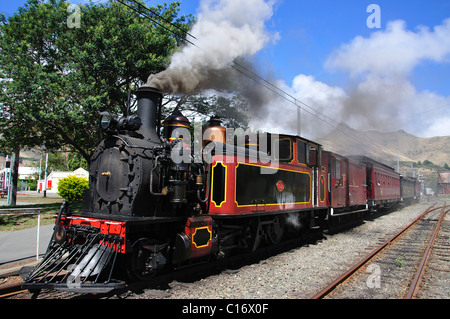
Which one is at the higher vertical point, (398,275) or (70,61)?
(70,61)

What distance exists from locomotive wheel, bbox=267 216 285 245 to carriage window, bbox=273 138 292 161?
5.16 ft

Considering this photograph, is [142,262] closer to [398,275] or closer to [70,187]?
[398,275]

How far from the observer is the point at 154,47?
1434 centimetres

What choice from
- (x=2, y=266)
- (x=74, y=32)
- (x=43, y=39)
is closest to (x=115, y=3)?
(x=74, y=32)

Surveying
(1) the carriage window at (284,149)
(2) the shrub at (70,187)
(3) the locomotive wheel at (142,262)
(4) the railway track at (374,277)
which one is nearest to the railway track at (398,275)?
(4) the railway track at (374,277)

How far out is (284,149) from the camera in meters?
8.40

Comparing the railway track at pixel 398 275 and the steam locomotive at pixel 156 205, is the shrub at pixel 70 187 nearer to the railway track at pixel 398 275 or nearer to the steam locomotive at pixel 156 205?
the steam locomotive at pixel 156 205

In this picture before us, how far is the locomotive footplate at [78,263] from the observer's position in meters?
4.18

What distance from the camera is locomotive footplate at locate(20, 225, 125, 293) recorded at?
13.7 ft

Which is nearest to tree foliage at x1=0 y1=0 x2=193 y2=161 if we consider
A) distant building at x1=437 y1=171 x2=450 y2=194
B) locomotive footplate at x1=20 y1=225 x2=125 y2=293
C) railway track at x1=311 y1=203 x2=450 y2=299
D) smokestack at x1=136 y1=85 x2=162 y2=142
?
smokestack at x1=136 y1=85 x2=162 y2=142

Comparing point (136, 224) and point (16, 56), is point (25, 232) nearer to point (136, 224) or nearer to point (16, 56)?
point (136, 224)

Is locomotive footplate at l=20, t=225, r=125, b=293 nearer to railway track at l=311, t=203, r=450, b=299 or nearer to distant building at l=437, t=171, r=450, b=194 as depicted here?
railway track at l=311, t=203, r=450, b=299

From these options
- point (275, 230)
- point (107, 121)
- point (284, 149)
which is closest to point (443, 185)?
point (284, 149)

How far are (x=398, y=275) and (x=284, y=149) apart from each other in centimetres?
381
